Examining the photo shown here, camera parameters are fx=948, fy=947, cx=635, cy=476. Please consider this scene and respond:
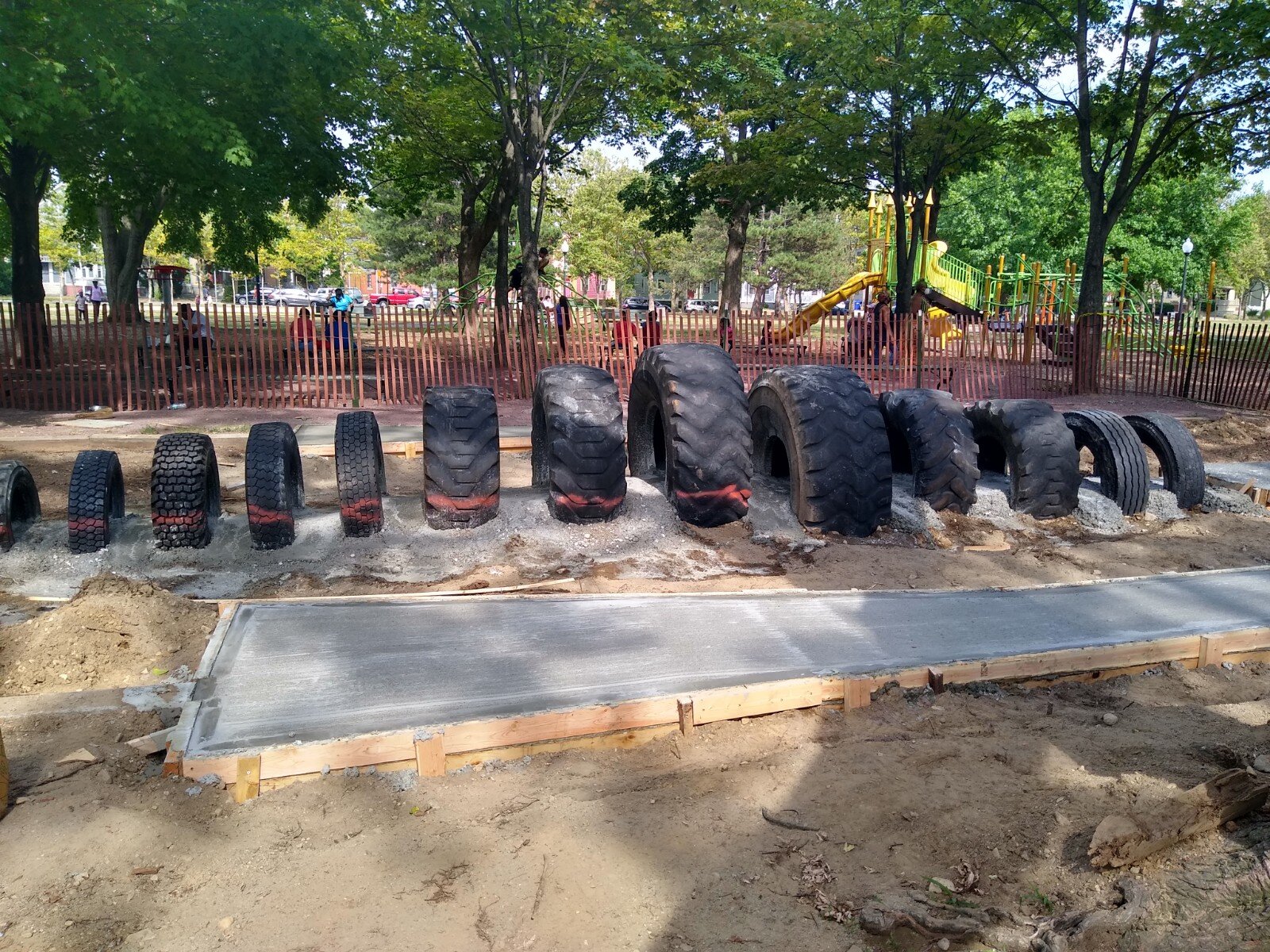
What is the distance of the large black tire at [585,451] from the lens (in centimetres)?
755

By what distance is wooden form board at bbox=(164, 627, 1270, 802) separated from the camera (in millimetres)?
3883

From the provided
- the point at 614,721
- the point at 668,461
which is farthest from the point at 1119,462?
the point at 614,721

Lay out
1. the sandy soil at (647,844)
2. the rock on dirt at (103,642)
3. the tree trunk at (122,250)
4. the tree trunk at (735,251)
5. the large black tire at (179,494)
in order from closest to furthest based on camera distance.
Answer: the sandy soil at (647,844), the rock on dirt at (103,642), the large black tire at (179,494), the tree trunk at (122,250), the tree trunk at (735,251)

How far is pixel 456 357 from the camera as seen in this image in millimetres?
17125

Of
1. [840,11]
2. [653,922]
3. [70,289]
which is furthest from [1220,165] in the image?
[70,289]

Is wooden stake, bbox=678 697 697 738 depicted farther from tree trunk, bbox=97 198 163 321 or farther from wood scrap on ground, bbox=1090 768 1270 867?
tree trunk, bbox=97 198 163 321

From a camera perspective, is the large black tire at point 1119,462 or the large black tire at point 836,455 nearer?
the large black tire at point 836,455

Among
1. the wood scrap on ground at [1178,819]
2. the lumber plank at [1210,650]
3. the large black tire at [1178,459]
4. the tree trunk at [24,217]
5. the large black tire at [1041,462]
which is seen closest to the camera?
the wood scrap on ground at [1178,819]

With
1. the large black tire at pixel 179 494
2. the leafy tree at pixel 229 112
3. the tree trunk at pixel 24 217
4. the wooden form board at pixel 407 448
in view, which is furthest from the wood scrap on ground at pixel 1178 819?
the tree trunk at pixel 24 217

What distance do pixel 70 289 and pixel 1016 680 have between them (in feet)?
286

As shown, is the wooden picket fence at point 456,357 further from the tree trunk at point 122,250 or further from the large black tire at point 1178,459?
the tree trunk at point 122,250

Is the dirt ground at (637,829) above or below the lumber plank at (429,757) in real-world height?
below

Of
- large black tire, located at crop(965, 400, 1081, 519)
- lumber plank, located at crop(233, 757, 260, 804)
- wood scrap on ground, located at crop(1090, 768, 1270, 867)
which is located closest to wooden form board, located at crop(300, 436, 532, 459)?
large black tire, located at crop(965, 400, 1081, 519)

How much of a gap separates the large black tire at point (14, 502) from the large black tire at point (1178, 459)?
Result: 9875mm
